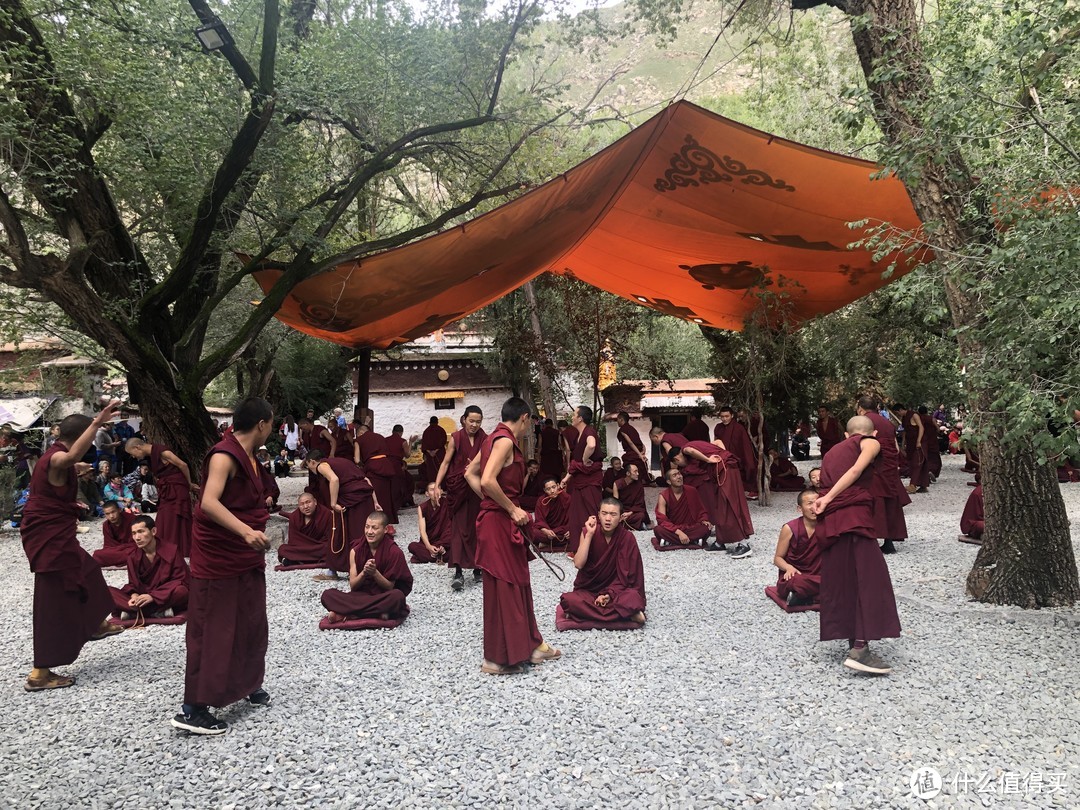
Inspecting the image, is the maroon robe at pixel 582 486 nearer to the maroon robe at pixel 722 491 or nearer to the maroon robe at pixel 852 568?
the maroon robe at pixel 722 491

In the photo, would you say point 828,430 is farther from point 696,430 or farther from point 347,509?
point 347,509

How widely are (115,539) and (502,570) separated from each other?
4.95 meters

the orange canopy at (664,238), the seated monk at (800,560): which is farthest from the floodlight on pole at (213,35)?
the seated monk at (800,560)

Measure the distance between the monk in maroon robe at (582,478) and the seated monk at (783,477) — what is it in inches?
249

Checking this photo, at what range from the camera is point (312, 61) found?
7707 millimetres

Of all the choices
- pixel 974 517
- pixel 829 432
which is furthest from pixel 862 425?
pixel 829 432

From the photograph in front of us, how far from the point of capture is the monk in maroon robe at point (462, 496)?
20.1 ft

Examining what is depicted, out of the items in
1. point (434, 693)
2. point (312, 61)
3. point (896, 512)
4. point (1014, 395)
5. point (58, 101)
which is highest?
point (312, 61)

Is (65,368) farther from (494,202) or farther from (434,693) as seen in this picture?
(434,693)

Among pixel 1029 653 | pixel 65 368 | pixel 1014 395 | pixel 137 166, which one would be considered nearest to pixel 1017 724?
pixel 1029 653

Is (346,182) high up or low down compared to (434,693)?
up

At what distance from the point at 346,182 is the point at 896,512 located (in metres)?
7.30

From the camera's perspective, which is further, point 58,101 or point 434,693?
point 58,101

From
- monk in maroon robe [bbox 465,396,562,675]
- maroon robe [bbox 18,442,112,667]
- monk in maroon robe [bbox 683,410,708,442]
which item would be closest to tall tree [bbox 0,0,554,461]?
maroon robe [bbox 18,442,112,667]
